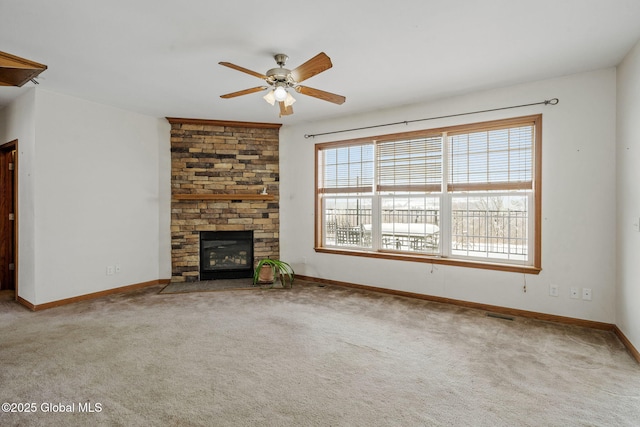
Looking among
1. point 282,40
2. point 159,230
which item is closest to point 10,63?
point 282,40

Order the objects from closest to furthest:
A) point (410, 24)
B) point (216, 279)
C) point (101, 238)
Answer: point (410, 24)
point (101, 238)
point (216, 279)

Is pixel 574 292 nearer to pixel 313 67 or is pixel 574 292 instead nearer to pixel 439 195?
pixel 439 195

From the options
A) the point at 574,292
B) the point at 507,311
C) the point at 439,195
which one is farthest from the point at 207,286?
the point at 574,292

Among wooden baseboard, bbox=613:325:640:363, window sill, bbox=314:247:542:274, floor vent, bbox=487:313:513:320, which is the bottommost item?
floor vent, bbox=487:313:513:320

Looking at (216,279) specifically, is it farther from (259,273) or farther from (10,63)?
(10,63)

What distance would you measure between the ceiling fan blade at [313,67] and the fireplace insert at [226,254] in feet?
10.2

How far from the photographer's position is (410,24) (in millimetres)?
2404

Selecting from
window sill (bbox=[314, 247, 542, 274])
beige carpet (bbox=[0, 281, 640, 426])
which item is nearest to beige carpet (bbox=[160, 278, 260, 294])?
beige carpet (bbox=[0, 281, 640, 426])

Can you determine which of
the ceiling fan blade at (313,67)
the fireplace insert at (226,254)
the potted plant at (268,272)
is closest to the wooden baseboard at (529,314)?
the potted plant at (268,272)

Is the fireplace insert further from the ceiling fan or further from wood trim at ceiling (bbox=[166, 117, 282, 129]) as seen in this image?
the ceiling fan

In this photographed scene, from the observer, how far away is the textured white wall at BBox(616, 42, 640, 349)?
2.63 metres

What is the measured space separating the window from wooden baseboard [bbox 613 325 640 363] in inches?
31.9

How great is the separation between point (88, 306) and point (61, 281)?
492 mm

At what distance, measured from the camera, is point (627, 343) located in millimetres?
2756
